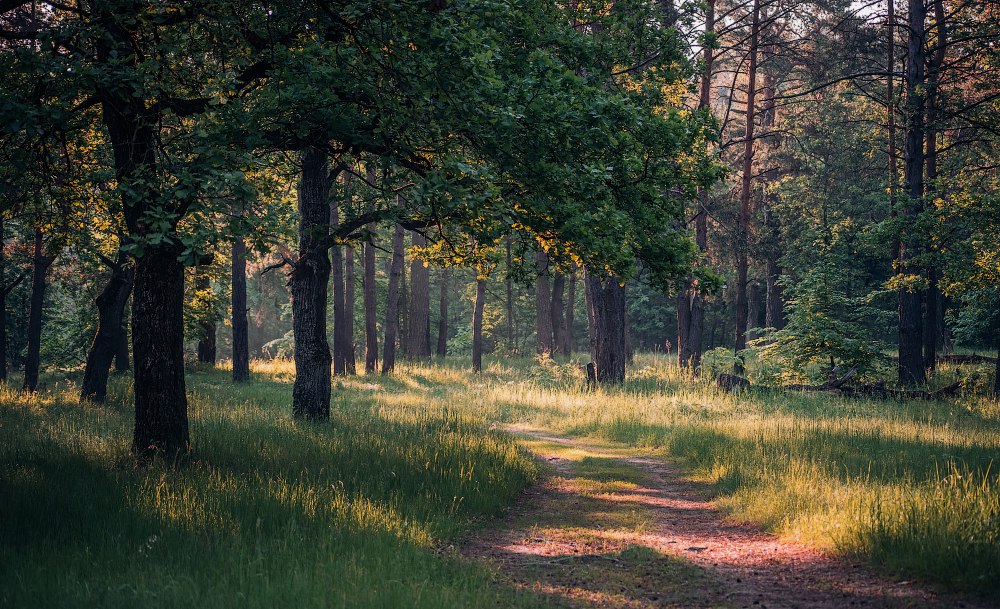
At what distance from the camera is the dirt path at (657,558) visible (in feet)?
17.4

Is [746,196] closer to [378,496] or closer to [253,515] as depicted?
[378,496]

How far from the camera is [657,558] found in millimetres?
6441

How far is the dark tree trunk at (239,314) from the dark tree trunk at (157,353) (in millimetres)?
14270

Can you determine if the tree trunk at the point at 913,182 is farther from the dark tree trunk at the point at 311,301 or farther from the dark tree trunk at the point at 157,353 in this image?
the dark tree trunk at the point at 157,353

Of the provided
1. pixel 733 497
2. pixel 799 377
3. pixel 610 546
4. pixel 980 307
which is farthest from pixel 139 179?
pixel 980 307

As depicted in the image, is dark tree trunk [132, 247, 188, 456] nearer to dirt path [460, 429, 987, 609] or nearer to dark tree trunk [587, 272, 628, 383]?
dirt path [460, 429, 987, 609]

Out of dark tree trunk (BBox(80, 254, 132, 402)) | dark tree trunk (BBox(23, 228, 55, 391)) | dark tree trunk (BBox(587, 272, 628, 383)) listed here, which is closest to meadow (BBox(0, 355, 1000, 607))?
dark tree trunk (BBox(80, 254, 132, 402))

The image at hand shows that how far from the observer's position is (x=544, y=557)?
6.56m

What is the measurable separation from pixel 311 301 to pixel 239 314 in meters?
11.7

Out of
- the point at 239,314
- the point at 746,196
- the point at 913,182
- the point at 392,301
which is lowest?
the point at 239,314

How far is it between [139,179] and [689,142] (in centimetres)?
730

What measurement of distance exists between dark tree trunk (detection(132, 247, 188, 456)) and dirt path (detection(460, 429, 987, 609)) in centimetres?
454

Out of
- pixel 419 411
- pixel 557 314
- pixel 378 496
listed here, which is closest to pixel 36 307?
pixel 419 411

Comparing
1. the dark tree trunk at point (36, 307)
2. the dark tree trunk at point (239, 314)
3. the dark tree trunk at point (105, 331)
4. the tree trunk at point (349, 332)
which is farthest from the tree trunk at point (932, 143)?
the dark tree trunk at point (36, 307)
